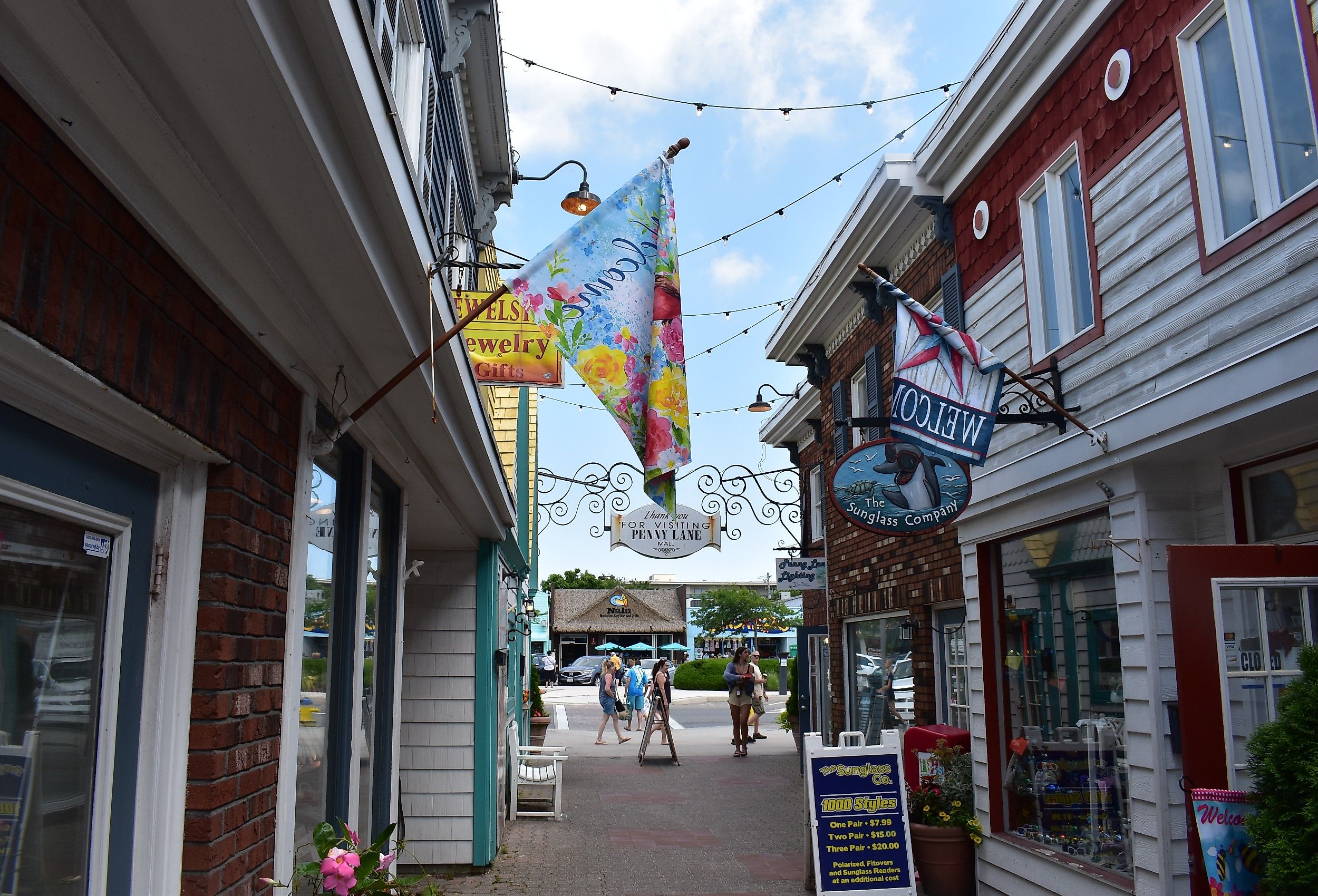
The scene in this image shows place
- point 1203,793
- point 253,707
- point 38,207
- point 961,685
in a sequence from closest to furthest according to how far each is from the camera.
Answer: point 38,207, point 253,707, point 1203,793, point 961,685

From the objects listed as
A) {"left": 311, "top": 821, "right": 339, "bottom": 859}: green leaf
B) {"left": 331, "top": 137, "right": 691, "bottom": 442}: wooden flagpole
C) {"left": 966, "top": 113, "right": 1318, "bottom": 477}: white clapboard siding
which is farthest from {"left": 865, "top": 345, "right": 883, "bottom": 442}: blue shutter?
{"left": 311, "top": 821, "right": 339, "bottom": 859}: green leaf

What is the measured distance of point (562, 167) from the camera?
6.17m

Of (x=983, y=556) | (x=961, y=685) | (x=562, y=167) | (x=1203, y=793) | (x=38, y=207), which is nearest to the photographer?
(x=38, y=207)

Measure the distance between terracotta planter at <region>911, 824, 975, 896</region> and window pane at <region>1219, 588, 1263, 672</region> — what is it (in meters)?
3.61

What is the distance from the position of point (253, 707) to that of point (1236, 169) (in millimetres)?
4974

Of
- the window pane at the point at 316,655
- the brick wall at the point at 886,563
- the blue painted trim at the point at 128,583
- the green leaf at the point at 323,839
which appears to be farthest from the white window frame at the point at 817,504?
the blue painted trim at the point at 128,583

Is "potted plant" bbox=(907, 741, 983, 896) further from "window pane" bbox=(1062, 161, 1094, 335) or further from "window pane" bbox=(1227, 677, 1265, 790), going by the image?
"window pane" bbox=(1062, 161, 1094, 335)

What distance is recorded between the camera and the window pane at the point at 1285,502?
483 cm

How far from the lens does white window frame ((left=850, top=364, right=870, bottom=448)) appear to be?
12.1m

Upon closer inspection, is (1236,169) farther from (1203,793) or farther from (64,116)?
(64,116)

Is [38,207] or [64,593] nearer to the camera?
[38,207]

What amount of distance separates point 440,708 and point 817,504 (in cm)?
866

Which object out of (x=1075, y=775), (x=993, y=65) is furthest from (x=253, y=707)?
(x=993, y=65)

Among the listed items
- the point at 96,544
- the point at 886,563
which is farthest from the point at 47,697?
the point at 886,563
